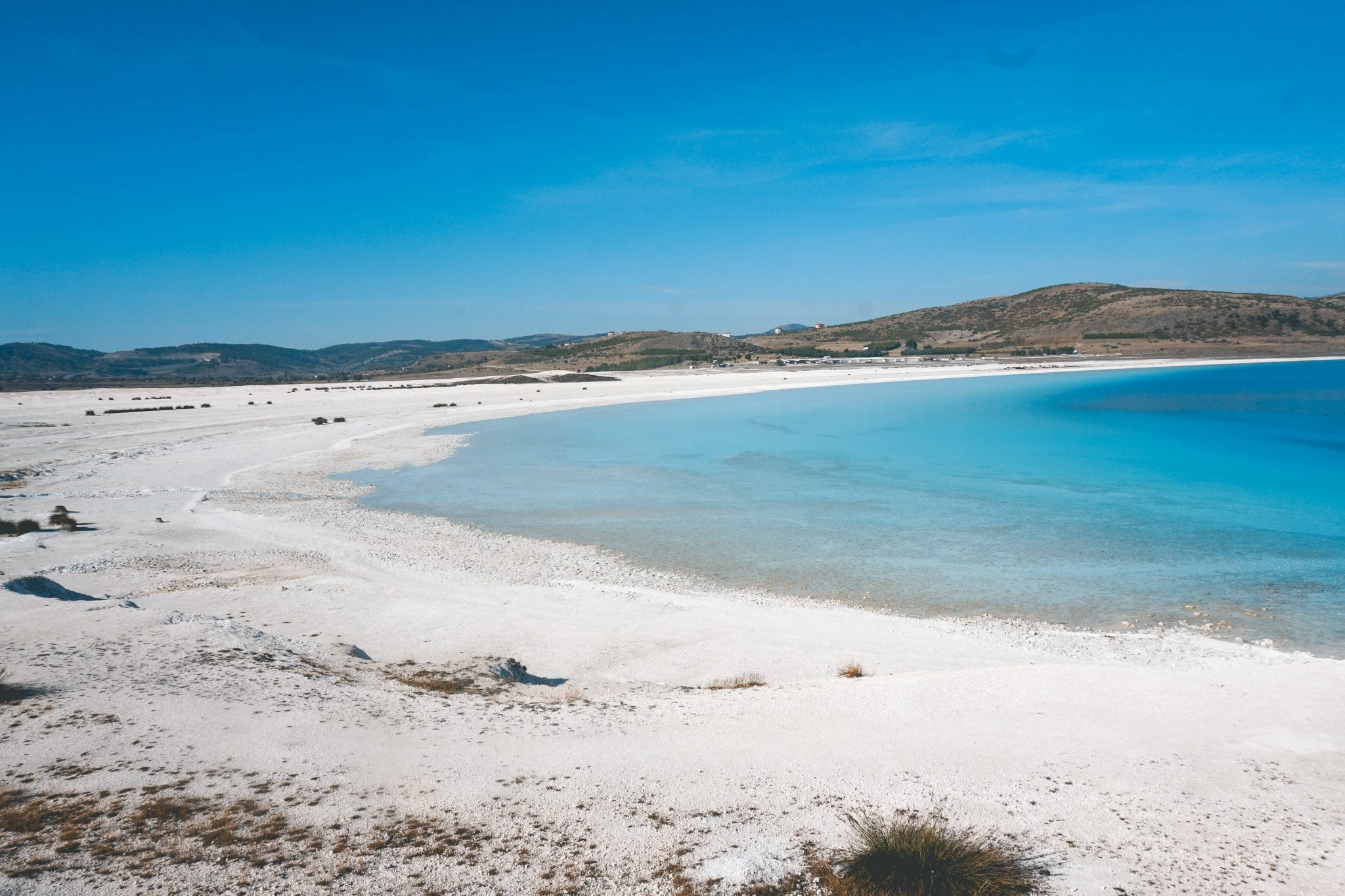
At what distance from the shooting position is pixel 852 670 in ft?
27.7

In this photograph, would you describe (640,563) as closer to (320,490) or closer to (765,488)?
(765,488)

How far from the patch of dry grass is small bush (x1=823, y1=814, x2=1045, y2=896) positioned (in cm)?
369

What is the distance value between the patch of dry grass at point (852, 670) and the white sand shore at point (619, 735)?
0.14 meters

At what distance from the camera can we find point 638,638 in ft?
32.6

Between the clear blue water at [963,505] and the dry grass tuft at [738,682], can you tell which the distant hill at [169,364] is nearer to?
the clear blue water at [963,505]

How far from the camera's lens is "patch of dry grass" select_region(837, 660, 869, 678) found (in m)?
8.38

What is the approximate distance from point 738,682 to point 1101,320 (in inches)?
A: 5243

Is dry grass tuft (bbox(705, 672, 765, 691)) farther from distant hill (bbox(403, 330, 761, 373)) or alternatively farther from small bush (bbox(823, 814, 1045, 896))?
distant hill (bbox(403, 330, 761, 373))

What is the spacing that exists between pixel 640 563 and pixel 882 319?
170 metres

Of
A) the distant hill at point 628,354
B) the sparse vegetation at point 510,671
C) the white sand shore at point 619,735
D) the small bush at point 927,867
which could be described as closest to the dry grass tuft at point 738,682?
the white sand shore at point 619,735

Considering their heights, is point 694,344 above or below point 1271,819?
above

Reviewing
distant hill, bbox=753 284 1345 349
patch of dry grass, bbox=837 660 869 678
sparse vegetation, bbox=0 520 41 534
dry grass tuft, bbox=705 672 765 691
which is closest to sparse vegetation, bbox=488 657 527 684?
dry grass tuft, bbox=705 672 765 691

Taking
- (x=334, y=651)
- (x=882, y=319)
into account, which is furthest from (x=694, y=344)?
(x=334, y=651)

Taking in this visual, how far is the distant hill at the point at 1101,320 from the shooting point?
348ft
